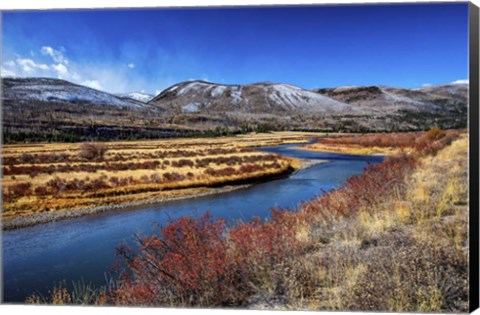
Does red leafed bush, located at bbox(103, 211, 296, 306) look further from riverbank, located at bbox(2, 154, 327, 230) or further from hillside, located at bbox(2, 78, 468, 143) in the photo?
riverbank, located at bbox(2, 154, 327, 230)

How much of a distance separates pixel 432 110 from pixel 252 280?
303cm

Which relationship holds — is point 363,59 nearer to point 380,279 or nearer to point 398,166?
point 398,166

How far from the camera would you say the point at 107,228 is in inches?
274

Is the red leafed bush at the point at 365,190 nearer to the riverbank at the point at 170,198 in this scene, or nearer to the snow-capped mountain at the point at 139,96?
the riverbank at the point at 170,198

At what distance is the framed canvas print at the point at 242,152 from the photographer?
455 centimetres

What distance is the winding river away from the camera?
564 cm

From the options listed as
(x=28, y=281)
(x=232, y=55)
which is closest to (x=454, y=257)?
(x=232, y=55)

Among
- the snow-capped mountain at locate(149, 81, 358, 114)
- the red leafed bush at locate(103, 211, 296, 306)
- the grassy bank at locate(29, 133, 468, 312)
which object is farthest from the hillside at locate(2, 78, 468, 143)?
the red leafed bush at locate(103, 211, 296, 306)

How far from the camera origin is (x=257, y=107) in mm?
6586

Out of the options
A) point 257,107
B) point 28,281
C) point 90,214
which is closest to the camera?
point 28,281

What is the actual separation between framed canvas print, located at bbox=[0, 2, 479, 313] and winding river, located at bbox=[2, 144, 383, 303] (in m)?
0.04

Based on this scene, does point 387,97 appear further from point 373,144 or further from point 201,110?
point 201,110

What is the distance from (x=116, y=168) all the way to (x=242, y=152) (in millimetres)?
2078

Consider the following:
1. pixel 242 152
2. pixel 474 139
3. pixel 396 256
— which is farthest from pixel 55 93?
pixel 474 139
